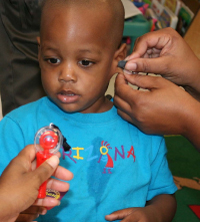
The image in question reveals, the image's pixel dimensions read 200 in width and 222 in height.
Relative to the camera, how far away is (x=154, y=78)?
3.32 ft

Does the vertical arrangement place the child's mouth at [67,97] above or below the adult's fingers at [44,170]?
below

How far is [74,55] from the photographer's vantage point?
88 cm

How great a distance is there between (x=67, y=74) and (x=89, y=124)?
21 cm

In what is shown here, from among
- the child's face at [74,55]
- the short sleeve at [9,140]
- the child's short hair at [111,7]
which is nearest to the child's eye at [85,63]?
the child's face at [74,55]

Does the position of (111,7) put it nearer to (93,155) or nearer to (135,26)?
(93,155)

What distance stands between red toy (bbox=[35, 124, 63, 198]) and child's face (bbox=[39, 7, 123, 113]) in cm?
Answer: 25

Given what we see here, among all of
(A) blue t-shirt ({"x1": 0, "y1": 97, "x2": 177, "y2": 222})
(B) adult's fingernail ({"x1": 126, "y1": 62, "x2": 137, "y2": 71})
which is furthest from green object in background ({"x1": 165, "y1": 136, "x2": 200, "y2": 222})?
(B) adult's fingernail ({"x1": 126, "y1": 62, "x2": 137, "y2": 71})

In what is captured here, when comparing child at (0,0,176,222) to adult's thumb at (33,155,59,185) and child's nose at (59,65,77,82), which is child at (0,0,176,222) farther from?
adult's thumb at (33,155,59,185)

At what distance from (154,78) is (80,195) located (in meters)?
0.48

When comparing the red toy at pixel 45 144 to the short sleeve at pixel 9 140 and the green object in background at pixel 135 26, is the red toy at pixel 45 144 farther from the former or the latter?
the green object in background at pixel 135 26

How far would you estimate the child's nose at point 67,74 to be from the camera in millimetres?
864

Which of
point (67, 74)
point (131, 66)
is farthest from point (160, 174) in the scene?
point (67, 74)

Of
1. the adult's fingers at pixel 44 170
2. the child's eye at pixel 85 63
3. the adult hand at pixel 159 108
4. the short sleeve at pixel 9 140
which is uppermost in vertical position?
the child's eye at pixel 85 63

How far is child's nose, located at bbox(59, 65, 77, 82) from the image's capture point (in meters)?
0.86
